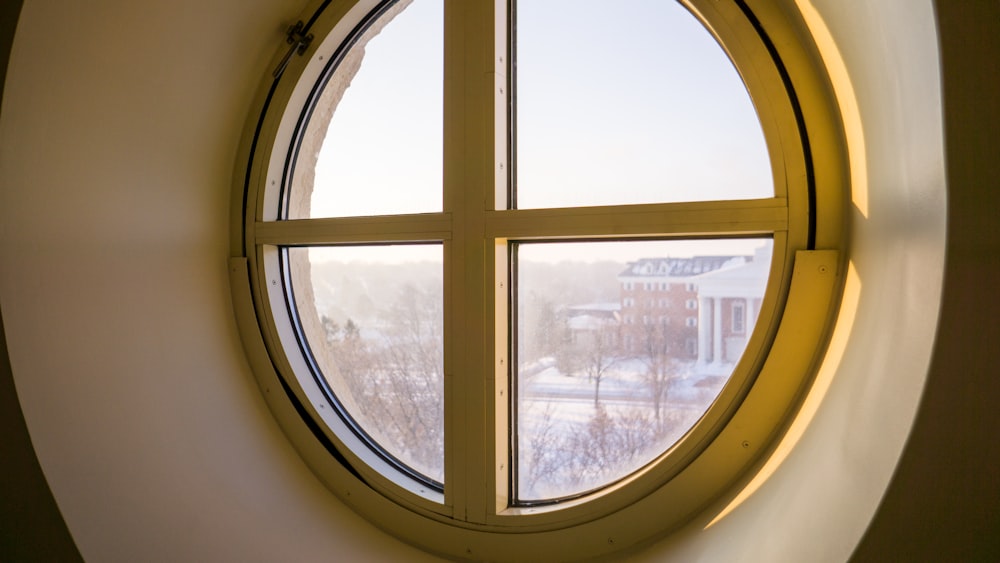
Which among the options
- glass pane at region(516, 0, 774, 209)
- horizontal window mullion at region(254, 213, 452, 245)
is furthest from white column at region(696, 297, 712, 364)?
horizontal window mullion at region(254, 213, 452, 245)

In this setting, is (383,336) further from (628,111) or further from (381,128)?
(628,111)

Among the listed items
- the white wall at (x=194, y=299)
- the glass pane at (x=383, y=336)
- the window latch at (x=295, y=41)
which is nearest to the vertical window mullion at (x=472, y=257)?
the glass pane at (x=383, y=336)

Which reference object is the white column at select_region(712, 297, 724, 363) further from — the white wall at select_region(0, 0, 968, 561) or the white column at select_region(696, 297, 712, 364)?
the white wall at select_region(0, 0, 968, 561)

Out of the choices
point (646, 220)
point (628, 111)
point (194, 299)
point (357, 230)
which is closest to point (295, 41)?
point (357, 230)

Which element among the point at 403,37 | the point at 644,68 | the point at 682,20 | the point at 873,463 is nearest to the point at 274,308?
the point at 403,37

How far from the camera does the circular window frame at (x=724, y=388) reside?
1359 millimetres

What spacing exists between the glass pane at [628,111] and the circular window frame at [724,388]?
0.09 m

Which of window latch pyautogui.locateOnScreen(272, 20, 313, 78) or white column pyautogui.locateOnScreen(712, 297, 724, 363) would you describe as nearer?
white column pyautogui.locateOnScreen(712, 297, 724, 363)

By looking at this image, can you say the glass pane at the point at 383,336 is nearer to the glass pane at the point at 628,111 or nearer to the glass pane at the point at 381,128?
the glass pane at the point at 381,128

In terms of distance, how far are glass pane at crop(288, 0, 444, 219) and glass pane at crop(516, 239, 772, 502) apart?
16.5 inches

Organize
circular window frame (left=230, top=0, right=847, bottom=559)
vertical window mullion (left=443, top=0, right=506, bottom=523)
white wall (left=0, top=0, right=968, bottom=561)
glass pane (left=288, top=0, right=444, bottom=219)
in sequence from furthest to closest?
glass pane (left=288, top=0, right=444, bottom=219) < vertical window mullion (left=443, top=0, right=506, bottom=523) < circular window frame (left=230, top=0, right=847, bottom=559) < white wall (left=0, top=0, right=968, bottom=561)

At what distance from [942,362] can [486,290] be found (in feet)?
3.51

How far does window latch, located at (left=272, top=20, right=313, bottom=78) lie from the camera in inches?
73.4

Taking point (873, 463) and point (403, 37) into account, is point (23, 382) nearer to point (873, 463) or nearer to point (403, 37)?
point (403, 37)
